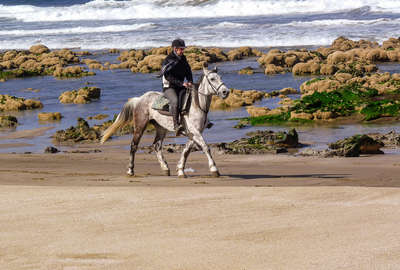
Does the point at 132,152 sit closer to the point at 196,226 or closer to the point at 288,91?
the point at 196,226

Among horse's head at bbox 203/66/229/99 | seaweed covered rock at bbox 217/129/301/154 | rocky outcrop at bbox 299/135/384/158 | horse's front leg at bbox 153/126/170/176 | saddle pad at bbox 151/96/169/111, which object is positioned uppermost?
horse's head at bbox 203/66/229/99

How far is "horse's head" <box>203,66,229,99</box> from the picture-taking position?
11.0 m

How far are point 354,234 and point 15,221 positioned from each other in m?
3.67

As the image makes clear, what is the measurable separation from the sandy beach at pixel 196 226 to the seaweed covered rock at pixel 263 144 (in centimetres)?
510

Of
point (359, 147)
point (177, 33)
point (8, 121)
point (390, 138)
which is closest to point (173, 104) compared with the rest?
point (359, 147)

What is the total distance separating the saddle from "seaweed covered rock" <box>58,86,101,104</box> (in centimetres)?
1446

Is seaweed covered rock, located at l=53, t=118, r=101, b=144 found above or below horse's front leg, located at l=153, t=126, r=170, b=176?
below

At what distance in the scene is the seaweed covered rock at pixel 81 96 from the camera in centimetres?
2603

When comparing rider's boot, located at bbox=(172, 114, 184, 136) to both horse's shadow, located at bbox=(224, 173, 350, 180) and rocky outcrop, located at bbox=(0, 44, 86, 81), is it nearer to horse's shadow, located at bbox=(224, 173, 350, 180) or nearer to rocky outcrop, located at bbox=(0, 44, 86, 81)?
horse's shadow, located at bbox=(224, 173, 350, 180)

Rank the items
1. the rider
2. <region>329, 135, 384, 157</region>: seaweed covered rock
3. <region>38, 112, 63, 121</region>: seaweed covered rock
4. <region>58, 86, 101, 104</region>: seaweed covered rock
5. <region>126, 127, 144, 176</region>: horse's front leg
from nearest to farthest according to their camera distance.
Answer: the rider < <region>126, 127, 144, 176</region>: horse's front leg < <region>329, 135, 384, 157</region>: seaweed covered rock < <region>38, 112, 63, 121</region>: seaweed covered rock < <region>58, 86, 101, 104</region>: seaweed covered rock

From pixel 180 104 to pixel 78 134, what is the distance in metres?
8.18

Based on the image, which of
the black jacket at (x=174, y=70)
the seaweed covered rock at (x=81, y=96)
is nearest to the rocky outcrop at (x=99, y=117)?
the seaweed covered rock at (x=81, y=96)

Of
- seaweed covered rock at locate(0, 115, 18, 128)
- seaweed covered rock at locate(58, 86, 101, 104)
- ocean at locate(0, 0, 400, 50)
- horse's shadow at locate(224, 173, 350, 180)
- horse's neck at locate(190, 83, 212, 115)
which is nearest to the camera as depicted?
horse's neck at locate(190, 83, 212, 115)

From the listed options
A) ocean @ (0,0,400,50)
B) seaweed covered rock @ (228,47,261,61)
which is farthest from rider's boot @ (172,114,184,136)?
ocean @ (0,0,400,50)
